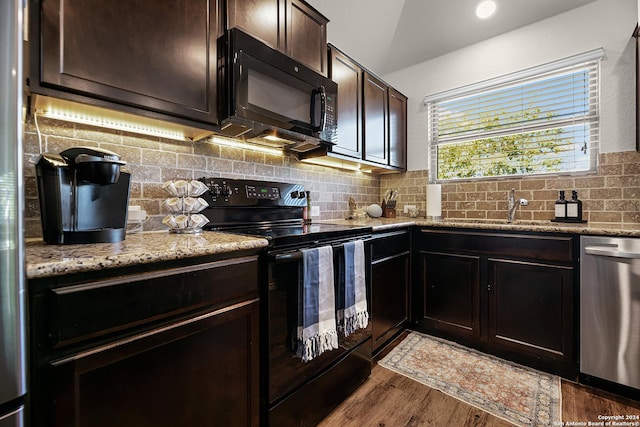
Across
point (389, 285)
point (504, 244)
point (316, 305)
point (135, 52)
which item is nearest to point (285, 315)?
point (316, 305)

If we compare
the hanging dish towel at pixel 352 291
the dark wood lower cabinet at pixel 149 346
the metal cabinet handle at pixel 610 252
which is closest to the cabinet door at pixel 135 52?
the dark wood lower cabinet at pixel 149 346

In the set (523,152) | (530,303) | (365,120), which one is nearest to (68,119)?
(365,120)

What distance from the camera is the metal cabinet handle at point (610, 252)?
5.24 feet

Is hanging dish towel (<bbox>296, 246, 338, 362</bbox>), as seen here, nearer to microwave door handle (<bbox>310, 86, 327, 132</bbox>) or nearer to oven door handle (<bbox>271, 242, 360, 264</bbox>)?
oven door handle (<bbox>271, 242, 360, 264</bbox>)

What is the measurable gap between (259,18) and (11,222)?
58.4 inches

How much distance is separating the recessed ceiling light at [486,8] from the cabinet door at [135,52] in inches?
94.8

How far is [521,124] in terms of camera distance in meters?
2.55

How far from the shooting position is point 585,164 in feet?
7.49

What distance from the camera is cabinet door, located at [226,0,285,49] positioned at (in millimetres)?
1441

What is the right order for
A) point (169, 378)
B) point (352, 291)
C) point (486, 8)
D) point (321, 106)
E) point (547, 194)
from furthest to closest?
point (486, 8)
point (547, 194)
point (321, 106)
point (352, 291)
point (169, 378)

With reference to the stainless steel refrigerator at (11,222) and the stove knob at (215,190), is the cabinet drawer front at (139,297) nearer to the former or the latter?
the stainless steel refrigerator at (11,222)

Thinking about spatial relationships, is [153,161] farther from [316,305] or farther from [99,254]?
[316,305]

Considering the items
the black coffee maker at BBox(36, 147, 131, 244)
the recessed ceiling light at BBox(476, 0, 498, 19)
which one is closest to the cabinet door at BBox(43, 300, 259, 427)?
the black coffee maker at BBox(36, 147, 131, 244)

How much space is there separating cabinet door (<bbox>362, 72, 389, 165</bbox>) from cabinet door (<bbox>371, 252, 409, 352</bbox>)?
1.00 m
